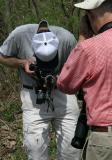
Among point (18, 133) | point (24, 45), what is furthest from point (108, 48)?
point (18, 133)

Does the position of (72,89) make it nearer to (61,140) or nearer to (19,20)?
(61,140)

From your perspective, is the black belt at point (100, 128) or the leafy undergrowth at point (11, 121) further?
the leafy undergrowth at point (11, 121)

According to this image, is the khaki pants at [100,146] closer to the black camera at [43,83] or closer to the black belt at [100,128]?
the black belt at [100,128]

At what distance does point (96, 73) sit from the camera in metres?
3.45

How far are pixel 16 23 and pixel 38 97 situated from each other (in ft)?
12.8

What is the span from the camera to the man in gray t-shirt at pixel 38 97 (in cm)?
503

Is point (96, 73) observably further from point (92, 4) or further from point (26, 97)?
point (26, 97)

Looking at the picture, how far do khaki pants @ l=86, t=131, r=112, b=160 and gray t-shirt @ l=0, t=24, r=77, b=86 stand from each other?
1555mm

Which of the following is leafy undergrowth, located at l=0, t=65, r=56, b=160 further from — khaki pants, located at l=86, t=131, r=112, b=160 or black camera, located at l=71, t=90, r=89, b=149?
khaki pants, located at l=86, t=131, r=112, b=160

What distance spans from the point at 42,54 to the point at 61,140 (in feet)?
3.15

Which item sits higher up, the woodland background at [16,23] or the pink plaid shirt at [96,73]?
the pink plaid shirt at [96,73]

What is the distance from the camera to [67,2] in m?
8.27

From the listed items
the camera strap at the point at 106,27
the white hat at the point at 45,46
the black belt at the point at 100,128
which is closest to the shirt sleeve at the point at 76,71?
the camera strap at the point at 106,27

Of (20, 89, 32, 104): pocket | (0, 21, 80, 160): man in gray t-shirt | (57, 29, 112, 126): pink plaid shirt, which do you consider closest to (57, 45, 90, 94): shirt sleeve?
(57, 29, 112, 126): pink plaid shirt
